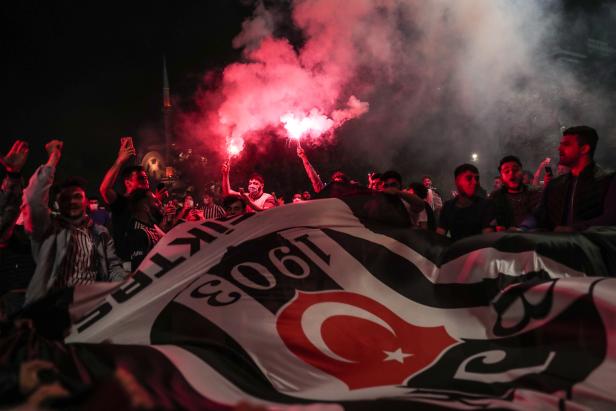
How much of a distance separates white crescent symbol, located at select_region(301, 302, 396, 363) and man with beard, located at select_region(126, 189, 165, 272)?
2.13 meters

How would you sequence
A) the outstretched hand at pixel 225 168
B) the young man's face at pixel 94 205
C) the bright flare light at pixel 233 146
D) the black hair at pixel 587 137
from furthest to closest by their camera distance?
1. the young man's face at pixel 94 205
2. the bright flare light at pixel 233 146
3. the outstretched hand at pixel 225 168
4. the black hair at pixel 587 137

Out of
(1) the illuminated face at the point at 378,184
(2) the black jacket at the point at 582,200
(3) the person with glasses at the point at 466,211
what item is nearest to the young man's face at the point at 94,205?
(1) the illuminated face at the point at 378,184

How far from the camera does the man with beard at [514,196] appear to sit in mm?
4992

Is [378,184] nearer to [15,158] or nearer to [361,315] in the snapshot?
[361,315]

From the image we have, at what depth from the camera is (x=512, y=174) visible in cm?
533

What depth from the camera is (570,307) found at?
2.95 meters

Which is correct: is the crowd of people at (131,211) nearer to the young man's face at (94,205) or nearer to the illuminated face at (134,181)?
the illuminated face at (134,181)

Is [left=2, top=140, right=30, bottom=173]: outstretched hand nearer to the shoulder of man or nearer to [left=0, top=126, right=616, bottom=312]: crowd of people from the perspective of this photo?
[left=0, top=126, right=616, bottom=312]: crowd of people

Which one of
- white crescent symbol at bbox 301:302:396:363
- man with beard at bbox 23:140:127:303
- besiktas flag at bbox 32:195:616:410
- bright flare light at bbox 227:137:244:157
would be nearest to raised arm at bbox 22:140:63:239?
man with beard at bbox 23:140:127:303

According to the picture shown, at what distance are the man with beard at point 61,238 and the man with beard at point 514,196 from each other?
3.75m

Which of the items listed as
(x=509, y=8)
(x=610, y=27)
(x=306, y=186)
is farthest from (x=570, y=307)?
(x=306, y=186)

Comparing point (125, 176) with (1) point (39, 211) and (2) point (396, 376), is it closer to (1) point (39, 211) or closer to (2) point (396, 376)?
(1) point (39, 211)

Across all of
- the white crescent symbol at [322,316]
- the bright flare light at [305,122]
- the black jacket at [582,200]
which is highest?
the bright flare light at [305,122]

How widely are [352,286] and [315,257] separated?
370 millimetres
